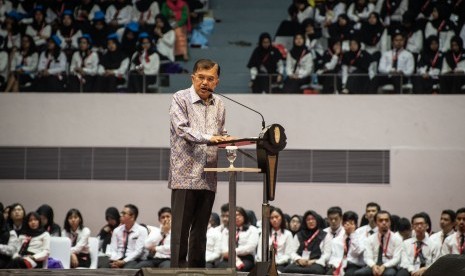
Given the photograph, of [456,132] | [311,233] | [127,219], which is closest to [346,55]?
[456,132]

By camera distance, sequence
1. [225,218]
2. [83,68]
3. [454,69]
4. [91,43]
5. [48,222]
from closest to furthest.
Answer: [225,218], [48,222], [454,69], [83,68], [91,43]

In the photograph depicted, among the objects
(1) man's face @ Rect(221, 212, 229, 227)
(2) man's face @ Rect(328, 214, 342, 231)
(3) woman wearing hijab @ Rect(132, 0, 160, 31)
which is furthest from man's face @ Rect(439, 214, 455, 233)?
(3) woman wearing hijab @ Rect(132, 0, 160, 31)

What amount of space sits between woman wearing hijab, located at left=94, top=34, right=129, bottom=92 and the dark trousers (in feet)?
23.4

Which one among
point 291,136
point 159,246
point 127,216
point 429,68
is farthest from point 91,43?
point 429,68

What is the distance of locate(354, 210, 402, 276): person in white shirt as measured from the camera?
32.1 feet

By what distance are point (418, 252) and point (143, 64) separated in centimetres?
468

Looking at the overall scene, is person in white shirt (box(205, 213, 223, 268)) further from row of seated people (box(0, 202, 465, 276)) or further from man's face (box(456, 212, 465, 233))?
man's face (box(456, 212, 465, 233))

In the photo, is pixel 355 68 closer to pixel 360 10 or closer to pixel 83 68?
pixel 360 10

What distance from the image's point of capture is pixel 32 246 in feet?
32.1

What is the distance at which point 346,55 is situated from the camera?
12.6 metres

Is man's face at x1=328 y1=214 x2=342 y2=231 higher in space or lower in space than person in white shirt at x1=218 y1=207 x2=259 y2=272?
higher

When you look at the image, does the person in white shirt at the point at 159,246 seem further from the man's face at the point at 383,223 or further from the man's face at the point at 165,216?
the man's face at the point at 383,223

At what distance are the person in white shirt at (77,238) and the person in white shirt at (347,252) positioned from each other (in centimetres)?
258

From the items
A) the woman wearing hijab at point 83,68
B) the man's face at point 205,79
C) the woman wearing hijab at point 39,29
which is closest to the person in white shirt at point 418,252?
the man's face at point 205,79
